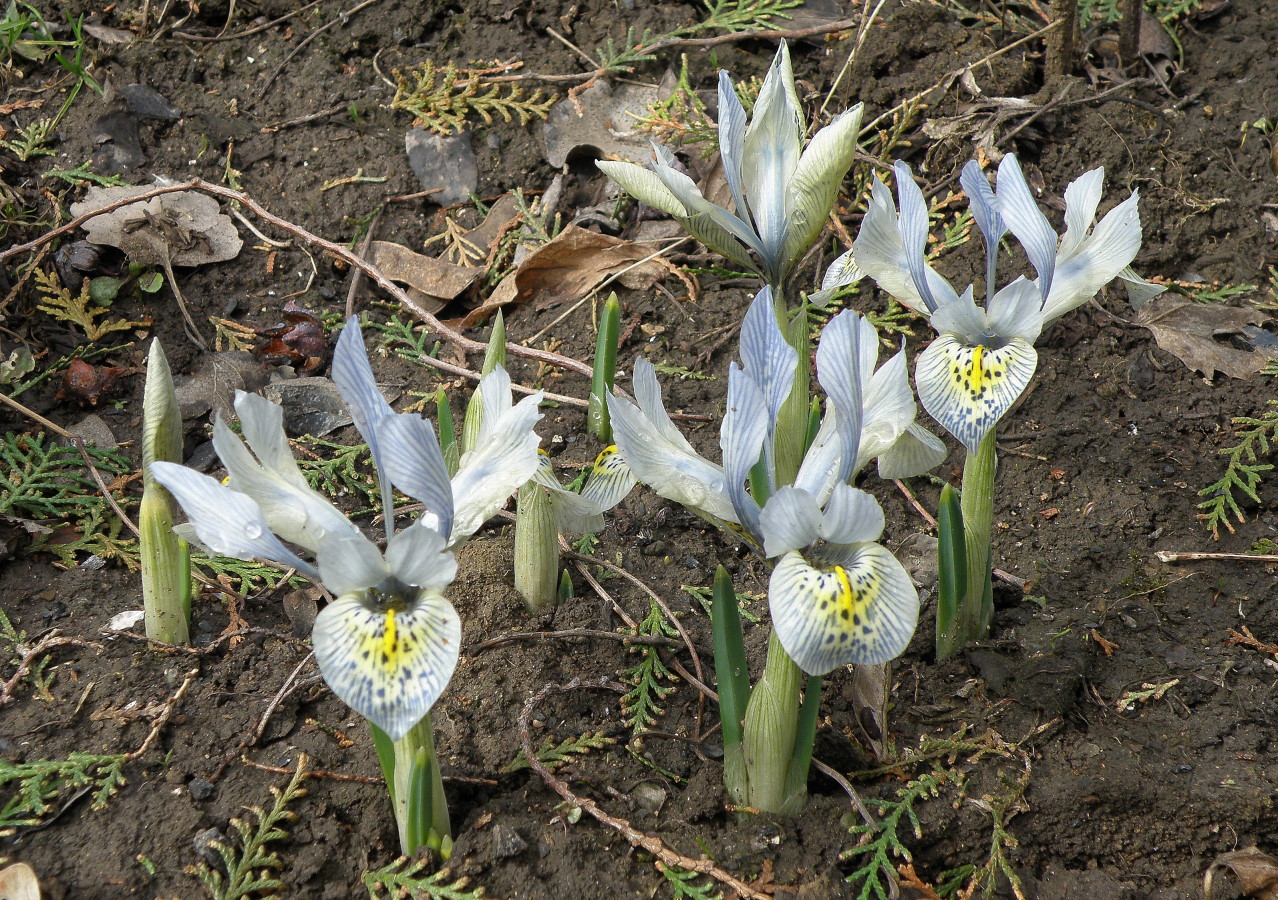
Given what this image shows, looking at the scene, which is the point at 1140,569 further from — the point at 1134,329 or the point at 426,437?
the point at 426,437

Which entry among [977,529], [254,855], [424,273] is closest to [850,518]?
[977,529]

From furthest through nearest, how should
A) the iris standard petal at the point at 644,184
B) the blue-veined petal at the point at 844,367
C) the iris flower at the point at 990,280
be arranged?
the iris standard petal at the point at 644,184 < the iris flower at the point at 990,280 < the blue-veined petal at the point at 844,367

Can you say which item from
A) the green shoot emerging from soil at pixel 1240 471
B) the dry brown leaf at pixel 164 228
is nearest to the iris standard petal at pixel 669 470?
the green shoot emerging from soil at pixel 1240 471

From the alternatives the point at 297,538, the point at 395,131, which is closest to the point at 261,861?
the point at 297,538

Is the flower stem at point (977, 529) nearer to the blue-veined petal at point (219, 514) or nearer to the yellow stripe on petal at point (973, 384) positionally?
the yellow stripe on petal at point (973, 384)

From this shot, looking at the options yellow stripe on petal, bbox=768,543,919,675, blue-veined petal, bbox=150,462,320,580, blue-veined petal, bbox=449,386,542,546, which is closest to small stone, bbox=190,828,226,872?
blue-veined petal, bbox=150,462,320,580

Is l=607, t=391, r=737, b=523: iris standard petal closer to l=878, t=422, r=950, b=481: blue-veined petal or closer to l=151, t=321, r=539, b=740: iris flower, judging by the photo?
l=151, t=321, r=539, b=740: iris flower

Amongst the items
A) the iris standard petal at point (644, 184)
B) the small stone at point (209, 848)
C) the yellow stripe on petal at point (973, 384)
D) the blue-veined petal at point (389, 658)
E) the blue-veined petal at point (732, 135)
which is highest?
the blue-veined petal at point (732, 135)
